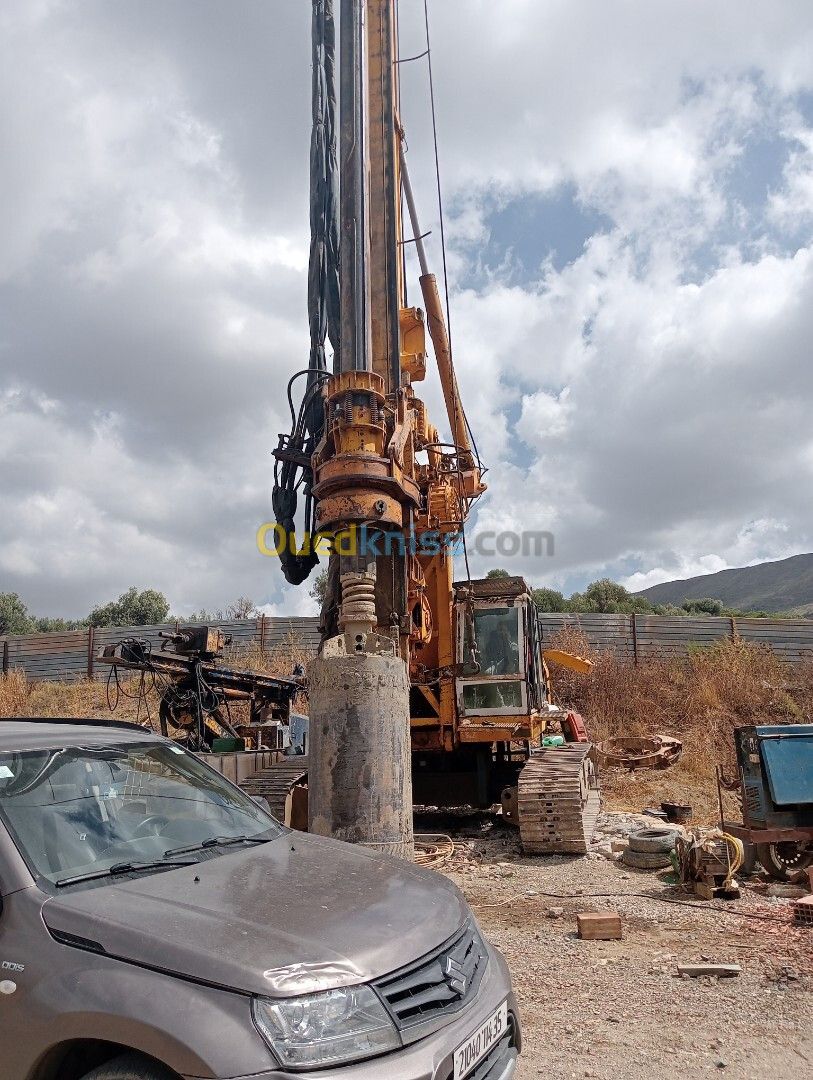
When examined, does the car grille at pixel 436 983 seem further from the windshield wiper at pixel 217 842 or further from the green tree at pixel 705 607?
the green tree at pixel 705 607

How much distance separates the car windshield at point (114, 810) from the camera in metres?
2.88

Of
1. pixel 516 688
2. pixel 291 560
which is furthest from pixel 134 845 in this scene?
pixel 516 688

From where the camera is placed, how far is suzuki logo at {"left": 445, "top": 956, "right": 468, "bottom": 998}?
106 inches

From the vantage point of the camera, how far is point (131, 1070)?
222 centimetres

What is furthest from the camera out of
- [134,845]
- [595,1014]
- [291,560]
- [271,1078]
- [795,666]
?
[795,666]

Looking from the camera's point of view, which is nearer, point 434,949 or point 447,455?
point 434,949

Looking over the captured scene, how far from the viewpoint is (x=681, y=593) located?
13638 cm

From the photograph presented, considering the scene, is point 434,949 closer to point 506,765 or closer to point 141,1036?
point 141,1036

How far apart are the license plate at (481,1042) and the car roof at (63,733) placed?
1961 millimetres

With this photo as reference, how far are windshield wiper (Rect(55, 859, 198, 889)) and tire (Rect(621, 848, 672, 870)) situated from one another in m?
5.88

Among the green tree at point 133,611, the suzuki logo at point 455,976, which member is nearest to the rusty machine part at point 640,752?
the suzuki logo at point 455,976

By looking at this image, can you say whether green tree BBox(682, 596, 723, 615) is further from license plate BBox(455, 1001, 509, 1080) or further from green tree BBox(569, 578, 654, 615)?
license plate BBox(455, 1001, 509, 1080)

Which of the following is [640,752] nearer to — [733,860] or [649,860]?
[649,860]

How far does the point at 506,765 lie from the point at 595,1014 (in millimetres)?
7018
